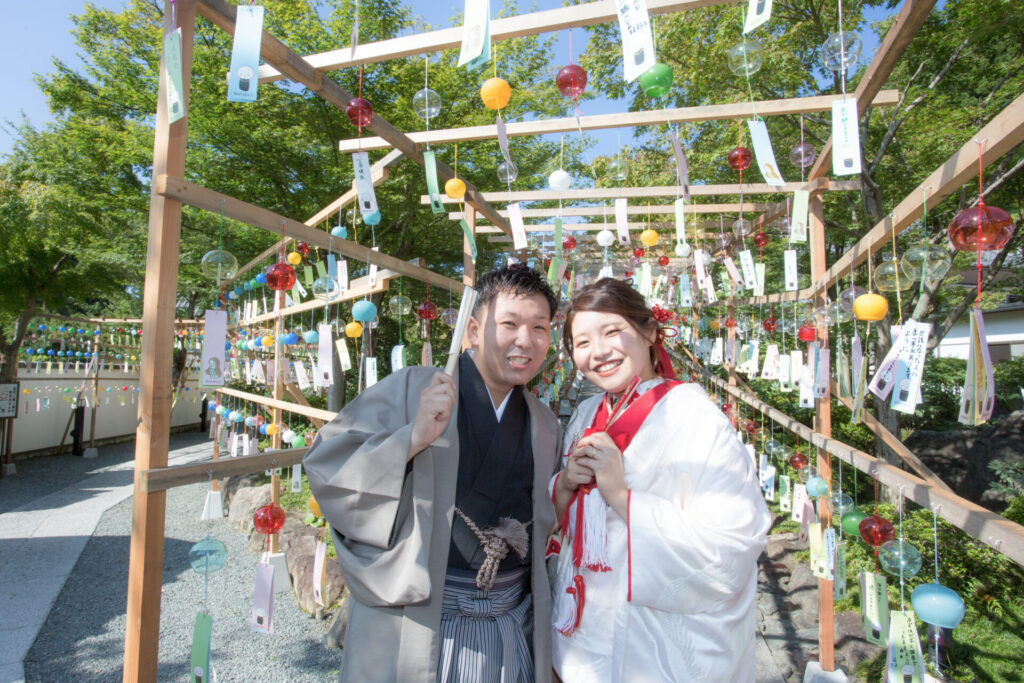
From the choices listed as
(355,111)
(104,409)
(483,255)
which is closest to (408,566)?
(355,111)

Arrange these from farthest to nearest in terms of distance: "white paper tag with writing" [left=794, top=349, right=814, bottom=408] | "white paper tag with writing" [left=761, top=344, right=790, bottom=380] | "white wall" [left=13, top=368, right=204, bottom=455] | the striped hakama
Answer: "white wall" [left=13, top=368, right=204, bottom=455] < "white paper tag with writing" [left=761, top=344, right=790, bottom=380] < "white paper tag with writing" [left=794, top=349, right=814, bottom=408] < the striped hakama

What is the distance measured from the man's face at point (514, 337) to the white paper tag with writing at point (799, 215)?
2.34 metres

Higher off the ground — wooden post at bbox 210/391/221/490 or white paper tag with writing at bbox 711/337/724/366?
white paper tag with writing at bbox 711/337/724/366

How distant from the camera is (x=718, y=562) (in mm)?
1493

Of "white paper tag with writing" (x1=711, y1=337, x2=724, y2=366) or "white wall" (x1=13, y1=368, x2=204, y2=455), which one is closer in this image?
"white paper tag with writing" (x1=711, y1=337, x2=724, y2=366)

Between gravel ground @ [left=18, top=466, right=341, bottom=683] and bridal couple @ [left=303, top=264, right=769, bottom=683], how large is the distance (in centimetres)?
323

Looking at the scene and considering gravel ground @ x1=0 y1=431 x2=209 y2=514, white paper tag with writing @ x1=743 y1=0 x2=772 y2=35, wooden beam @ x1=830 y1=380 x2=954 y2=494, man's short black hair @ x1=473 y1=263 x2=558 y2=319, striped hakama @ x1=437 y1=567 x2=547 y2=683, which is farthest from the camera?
gravel ground @ x1=0 y1=431 x2=209 y2=514

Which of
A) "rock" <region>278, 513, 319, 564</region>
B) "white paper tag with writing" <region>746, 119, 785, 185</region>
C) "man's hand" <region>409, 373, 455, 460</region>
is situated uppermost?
"white paper tag with writing" <region>746, 119, 785, 185</region>

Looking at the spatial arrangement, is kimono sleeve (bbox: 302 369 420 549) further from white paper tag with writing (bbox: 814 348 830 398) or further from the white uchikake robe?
white paper tag with writing (bbox: 814 348 830 398)

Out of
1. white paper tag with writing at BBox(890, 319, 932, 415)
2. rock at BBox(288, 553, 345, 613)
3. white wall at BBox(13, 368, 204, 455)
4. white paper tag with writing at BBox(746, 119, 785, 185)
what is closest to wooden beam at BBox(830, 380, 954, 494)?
white paper tag with writing at BBox(890, 319, 932, 415)

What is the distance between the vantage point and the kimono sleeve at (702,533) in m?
1.50

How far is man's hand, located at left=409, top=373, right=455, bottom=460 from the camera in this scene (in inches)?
62.9

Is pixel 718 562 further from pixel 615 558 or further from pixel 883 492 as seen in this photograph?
pixel 883 492

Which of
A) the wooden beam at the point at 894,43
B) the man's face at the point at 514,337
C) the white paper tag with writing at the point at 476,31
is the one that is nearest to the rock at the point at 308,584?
the man's face at the point at 514,337
